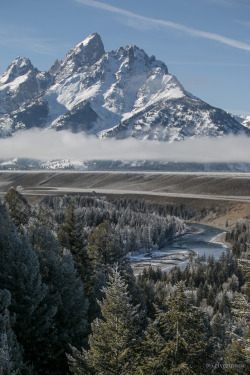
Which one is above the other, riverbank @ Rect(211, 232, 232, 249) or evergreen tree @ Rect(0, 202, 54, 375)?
evergreen tree @ Rect(0, 202, 54, 375)

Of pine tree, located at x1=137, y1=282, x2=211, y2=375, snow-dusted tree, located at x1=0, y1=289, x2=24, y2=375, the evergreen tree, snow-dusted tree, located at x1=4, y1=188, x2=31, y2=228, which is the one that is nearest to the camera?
snow-dusted tree, located at x1=0, y1=289, x2=24, y2=375

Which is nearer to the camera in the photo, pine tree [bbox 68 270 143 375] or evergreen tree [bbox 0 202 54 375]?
pine tree [bbox 68 270 143 375]

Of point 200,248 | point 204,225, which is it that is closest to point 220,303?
point 200,248

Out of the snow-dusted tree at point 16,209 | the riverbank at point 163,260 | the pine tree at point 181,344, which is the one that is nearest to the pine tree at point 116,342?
the pine tree at point 181,344

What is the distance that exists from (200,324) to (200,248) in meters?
105

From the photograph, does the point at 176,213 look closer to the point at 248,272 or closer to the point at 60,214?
the point at 60,214

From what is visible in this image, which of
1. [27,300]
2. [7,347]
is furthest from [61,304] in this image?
[7,347]

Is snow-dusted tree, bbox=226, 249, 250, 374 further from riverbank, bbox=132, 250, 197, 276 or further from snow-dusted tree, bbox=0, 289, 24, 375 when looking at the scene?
riverbank, bbox=132, 250, 197, 276

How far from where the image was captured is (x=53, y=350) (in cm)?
2355

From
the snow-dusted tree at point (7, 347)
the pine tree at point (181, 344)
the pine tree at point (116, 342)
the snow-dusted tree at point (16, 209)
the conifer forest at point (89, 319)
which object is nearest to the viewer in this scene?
the snow-dusted tree at point (7, 347)

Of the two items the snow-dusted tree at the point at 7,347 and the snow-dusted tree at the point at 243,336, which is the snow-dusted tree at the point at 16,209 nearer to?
the snow-dusted tree at the point at 7,347

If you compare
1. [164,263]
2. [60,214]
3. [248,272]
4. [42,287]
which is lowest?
[164,263]

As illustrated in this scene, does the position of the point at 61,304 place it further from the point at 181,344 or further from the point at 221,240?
the point at 221,240

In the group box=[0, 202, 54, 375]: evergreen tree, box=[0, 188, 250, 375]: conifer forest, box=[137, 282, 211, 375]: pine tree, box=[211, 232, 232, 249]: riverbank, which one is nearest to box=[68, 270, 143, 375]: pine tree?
box=[0, 188, 250, 375]: conifer forest
